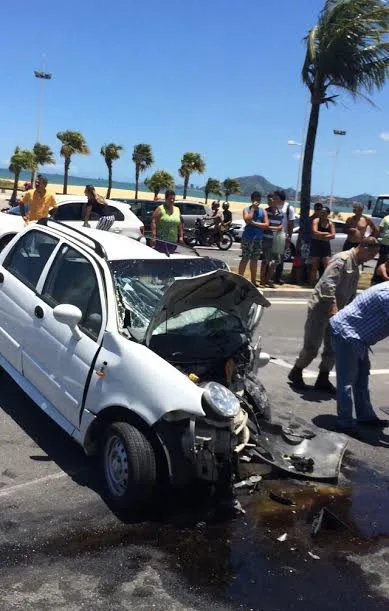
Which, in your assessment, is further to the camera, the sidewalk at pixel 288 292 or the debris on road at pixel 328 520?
the sidewalk at pixel 288 292

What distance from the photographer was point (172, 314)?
4648mm

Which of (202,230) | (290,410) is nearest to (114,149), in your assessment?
(202,230)

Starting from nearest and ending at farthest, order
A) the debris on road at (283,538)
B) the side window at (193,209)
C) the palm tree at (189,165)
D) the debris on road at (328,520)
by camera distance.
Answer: the debris on road at (283,538)
the debris on road at (328,520)
the side window at (193,209)
the palm tree at (189,165)

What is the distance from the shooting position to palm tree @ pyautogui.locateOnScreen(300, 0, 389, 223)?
13602mm

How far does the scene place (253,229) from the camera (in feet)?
40.3

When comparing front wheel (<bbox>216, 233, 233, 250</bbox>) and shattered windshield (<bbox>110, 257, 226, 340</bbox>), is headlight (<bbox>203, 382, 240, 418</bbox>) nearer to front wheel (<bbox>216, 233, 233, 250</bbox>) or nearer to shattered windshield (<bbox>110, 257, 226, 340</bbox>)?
shattered windshield (<bbox>110, 257, 226, 340</bbox>)

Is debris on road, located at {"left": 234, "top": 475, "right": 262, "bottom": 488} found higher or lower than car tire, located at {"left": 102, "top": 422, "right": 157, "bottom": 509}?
lower

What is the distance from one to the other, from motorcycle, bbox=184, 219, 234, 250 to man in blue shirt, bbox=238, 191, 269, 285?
1179 centimetres

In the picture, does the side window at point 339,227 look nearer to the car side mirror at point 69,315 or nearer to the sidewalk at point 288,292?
the sidewalk at point 288,292

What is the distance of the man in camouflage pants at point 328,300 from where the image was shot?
21.7 feet

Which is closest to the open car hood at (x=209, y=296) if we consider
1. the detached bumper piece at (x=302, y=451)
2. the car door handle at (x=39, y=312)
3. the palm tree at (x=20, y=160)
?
the detached bumper piece at (x=302, y=451)

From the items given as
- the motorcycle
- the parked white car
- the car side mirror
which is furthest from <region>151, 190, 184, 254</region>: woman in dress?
the motorcycle

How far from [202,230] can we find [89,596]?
71.9ft

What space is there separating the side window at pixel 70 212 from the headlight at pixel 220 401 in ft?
32.2
